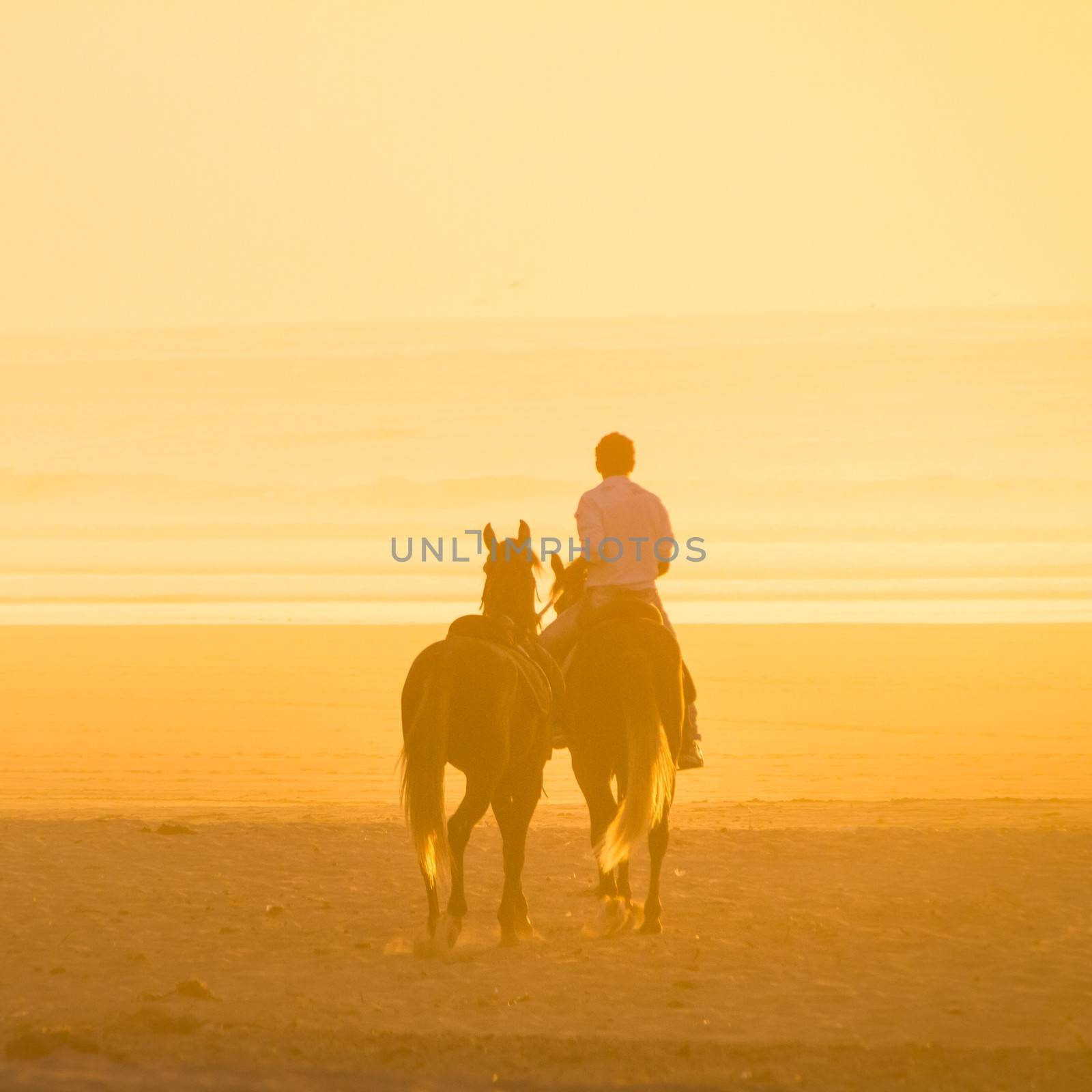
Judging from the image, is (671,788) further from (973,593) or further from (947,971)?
(973,593)

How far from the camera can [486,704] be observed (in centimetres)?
844

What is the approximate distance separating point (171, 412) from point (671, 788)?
1799 inches

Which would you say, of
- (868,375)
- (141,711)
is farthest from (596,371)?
(141,711)

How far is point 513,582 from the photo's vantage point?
356 inches

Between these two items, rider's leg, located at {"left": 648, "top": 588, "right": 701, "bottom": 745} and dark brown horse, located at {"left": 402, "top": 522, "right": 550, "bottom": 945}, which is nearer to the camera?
dark brown horse, located at {"left": 402, "top": 522, "right": 550, "bottom": 945}

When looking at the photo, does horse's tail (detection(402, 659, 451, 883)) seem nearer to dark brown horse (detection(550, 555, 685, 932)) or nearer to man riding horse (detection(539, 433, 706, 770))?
dark brown horse (detection(550, 555, 685, 932))

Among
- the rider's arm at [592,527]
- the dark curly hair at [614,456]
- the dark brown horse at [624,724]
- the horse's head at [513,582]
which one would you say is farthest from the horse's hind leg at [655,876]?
the dark curly hair at [614,456]

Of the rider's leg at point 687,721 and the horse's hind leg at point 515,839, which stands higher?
the rider's leg at point 687,721

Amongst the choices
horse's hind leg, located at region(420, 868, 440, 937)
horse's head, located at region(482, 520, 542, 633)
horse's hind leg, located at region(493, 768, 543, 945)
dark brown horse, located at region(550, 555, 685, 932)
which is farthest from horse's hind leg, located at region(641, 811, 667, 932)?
horse's head, located at region(482, 520, 542, 633)

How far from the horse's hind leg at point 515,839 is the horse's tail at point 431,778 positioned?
A: 34cm

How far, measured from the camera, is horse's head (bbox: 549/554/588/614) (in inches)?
361

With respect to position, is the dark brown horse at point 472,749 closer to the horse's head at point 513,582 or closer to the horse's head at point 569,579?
the horse's head at point 513,582

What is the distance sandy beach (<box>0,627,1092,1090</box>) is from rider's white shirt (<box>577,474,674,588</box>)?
5.63ft

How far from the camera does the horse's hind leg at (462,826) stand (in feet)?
27.7
